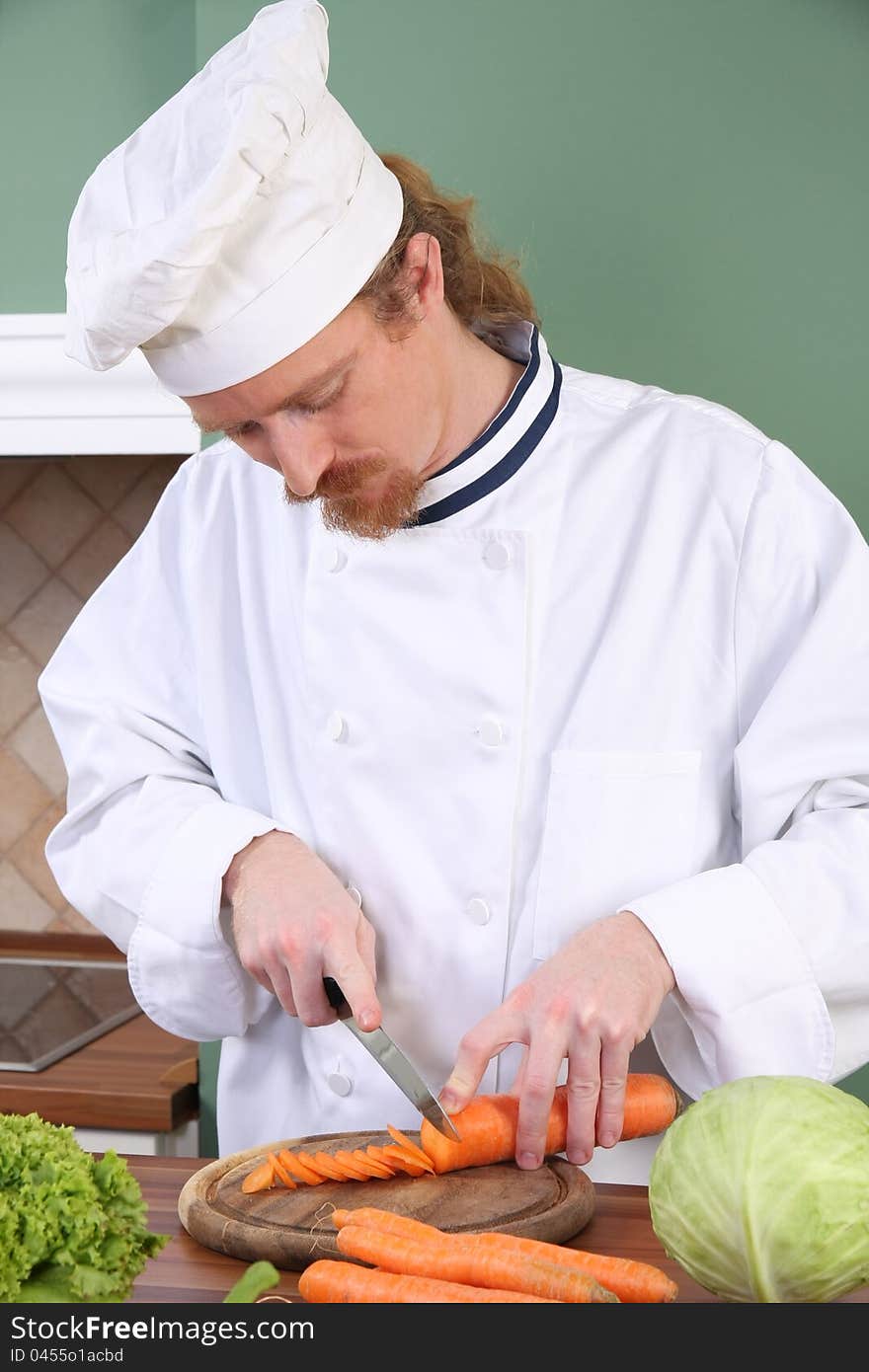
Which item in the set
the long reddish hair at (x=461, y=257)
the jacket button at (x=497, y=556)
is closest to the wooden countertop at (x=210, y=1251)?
the jacket button at (x=497, y=556)

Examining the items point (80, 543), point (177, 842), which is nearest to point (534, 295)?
point (177, 842)

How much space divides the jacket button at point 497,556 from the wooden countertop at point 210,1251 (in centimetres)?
52

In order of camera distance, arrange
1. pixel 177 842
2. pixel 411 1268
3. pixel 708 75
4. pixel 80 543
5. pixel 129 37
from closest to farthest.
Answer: pixel 411 1268
pixel 177 842
pixel 708 75
pixel 129 37
pixel 80 543

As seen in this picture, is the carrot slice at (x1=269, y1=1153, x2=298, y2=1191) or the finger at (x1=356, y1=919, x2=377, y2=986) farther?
the finger at (x1=356, y1=919, x2=377, y2=986)

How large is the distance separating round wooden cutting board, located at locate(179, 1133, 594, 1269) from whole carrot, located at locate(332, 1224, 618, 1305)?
52 mm

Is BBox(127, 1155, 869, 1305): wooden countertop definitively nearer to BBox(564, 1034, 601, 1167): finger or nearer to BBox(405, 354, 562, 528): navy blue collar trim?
BBox(564, 1034, 601, 1167): finger

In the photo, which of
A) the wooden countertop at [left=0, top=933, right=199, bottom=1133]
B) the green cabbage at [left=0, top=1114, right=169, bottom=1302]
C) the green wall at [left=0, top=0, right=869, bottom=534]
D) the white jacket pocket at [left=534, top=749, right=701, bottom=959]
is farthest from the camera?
the wooden countertop at [left=0, top=933, right=199, bottom=1133]

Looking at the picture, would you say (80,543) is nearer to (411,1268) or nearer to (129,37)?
(129,37)

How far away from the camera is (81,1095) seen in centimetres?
165

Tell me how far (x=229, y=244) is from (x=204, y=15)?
823 mm

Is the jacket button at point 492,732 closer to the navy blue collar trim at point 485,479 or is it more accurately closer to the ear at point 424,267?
the navy blue collar trim at point 485,479

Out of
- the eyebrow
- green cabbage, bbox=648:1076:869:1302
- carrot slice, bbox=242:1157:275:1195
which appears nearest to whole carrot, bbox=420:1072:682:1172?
carrot slice, bbox=242:1157:275:1195

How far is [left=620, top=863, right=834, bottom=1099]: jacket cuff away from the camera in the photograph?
1.00 m

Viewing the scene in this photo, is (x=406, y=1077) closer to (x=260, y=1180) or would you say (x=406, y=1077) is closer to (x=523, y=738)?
(x=260, y=1180)
